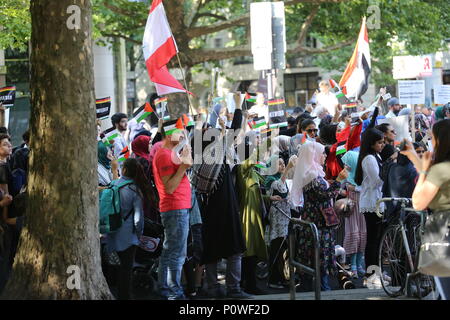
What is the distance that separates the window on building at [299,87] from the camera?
4941cm

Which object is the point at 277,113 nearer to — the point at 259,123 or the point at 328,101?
the point at 259,123

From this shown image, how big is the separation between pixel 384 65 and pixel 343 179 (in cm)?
2665

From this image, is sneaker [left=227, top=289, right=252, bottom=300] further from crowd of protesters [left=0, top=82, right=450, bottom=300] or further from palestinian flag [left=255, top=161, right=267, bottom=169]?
palestinian flag [left=255, top=161, right=267, bottom=169]

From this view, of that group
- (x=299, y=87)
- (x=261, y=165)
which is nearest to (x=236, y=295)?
(x=261, y=165)

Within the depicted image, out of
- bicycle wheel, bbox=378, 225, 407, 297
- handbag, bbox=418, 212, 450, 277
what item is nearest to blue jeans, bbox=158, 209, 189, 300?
bicycle wheel, bbox=378, 225, 407, 297

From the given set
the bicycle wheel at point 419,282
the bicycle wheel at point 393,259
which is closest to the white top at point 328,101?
the bicycle wheel at point 393,259

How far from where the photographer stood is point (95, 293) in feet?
27.0

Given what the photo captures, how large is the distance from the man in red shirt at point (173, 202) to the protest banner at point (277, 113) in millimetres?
3680

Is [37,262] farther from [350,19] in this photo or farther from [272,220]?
[350,19]

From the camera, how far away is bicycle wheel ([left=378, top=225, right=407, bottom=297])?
937 cm

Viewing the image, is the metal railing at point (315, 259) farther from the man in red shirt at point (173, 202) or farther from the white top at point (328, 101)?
the white top at point (328, 101)

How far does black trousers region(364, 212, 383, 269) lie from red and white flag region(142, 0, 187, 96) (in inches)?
106

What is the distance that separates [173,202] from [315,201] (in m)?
1.84
